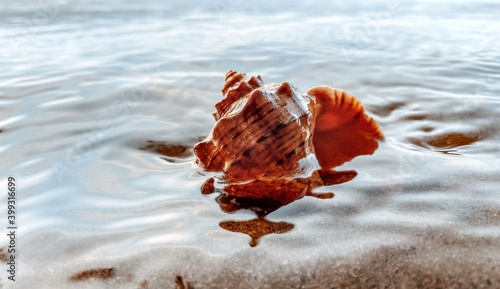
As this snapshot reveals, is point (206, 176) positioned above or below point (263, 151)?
below

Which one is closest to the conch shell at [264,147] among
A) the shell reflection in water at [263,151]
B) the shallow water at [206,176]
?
the shell reflection in water at [263,151]

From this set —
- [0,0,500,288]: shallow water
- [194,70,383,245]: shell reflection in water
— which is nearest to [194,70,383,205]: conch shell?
[194,70,383,245]: shell reflection in water

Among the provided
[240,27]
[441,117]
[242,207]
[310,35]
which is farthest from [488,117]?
[240,27]

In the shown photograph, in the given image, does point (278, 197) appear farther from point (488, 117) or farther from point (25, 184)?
point (488, 117)

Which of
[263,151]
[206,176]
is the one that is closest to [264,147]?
[263,151]

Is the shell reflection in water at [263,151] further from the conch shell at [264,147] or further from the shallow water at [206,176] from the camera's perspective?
the shallow water at [206,176]

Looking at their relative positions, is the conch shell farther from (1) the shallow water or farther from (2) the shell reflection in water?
(1) the shallow water

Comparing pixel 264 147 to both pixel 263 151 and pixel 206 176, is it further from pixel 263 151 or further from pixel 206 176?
pixel 206 176
